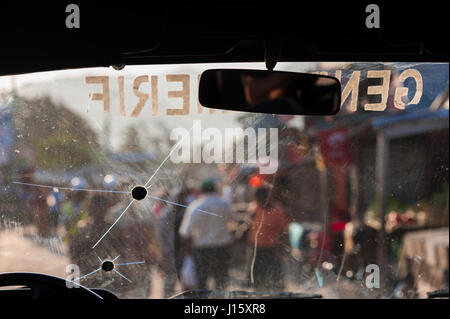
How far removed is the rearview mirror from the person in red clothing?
0.74 meters

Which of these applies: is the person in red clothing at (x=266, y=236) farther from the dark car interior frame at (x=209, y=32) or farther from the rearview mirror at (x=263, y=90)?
the dark car interior frame at (x=209, y=32)

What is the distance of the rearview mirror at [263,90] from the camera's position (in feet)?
6.91

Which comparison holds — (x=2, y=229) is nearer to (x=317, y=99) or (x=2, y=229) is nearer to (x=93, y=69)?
(x=93, y=69)

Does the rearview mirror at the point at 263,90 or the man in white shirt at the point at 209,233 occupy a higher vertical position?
the rearview mirror at the point at 263,90

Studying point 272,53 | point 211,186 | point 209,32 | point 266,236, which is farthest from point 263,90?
point 266,236

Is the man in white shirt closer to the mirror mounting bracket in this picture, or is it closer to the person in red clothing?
the person in red clothing

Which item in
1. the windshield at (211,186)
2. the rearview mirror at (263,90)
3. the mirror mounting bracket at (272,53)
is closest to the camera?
the rearview mirror at (263,90)

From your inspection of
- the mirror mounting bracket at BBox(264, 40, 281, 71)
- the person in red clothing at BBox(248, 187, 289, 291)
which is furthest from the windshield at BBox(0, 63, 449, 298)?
the mirror mounting bracket at BBox(264, 40, 281, 71)

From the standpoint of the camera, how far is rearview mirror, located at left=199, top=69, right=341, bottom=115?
211cm

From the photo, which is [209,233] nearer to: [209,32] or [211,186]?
[211,186]

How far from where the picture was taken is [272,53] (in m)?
2.24

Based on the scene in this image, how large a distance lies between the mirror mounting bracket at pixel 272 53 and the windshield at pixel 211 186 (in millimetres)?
379

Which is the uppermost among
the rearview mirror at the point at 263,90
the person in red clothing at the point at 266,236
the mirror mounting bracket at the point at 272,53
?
the mirror mounting bracket at the point at 272,53

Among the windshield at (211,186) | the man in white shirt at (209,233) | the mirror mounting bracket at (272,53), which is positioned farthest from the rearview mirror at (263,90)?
the man in white shirt at (209,233)
